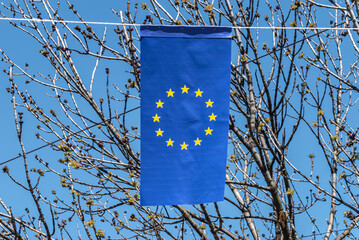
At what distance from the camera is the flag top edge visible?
177 inches

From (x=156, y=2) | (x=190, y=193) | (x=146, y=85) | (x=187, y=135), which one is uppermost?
(x=156, y=2)

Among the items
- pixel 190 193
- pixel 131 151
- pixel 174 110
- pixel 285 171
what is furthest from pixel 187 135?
pixel 285 171

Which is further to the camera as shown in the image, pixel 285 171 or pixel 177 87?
pixel 285 171

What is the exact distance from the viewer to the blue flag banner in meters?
4.50

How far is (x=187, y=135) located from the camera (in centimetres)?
454

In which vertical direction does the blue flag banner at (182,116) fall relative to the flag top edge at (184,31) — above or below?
below

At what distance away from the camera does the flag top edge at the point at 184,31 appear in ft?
14.7

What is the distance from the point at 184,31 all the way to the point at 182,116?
878mm

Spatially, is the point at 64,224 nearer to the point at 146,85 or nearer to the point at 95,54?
the point at 95,54

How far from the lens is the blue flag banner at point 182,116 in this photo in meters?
4.50

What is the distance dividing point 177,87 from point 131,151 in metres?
1.53

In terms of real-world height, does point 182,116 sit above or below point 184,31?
below

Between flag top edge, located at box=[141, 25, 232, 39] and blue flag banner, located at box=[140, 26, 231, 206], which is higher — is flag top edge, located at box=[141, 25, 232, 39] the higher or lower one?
the higher one

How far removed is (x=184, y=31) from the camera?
4559mm
